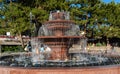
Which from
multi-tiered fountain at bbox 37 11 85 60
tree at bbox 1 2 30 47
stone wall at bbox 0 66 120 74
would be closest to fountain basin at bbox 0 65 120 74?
stone wall at bbox 0 66 120 74

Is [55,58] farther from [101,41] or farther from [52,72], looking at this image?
[101,41]

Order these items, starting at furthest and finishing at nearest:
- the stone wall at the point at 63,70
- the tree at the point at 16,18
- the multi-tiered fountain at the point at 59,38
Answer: the tree at the point at 16,18, the multi-tiered fountain at the point at 59,38, the stone wall at the point at 63,70

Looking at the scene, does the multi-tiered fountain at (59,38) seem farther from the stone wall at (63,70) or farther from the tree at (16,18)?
the tree at (16,18)

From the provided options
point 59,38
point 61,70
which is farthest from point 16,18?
point 61,70

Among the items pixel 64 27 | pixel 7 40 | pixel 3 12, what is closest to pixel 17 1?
pixel 3 12

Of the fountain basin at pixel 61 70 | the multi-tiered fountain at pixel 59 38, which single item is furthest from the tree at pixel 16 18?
the fountain basin at pixel 61 70

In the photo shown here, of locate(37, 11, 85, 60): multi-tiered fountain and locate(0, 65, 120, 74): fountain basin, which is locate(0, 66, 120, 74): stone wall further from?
locate(37, 11, 85, 60): multi-tiered fountain

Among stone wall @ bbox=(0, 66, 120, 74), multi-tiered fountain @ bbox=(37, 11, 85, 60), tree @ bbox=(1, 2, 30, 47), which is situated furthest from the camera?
tree @ bbox=(1, 2, 30, 47)

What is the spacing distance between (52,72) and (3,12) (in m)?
27.2

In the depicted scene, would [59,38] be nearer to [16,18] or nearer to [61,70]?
[61,70]

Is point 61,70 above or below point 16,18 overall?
below

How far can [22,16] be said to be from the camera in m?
33.9

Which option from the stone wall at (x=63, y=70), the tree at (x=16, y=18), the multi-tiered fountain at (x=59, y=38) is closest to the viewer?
the stone wall at (x=63, y=70)

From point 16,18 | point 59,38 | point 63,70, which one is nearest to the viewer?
point 63,70
